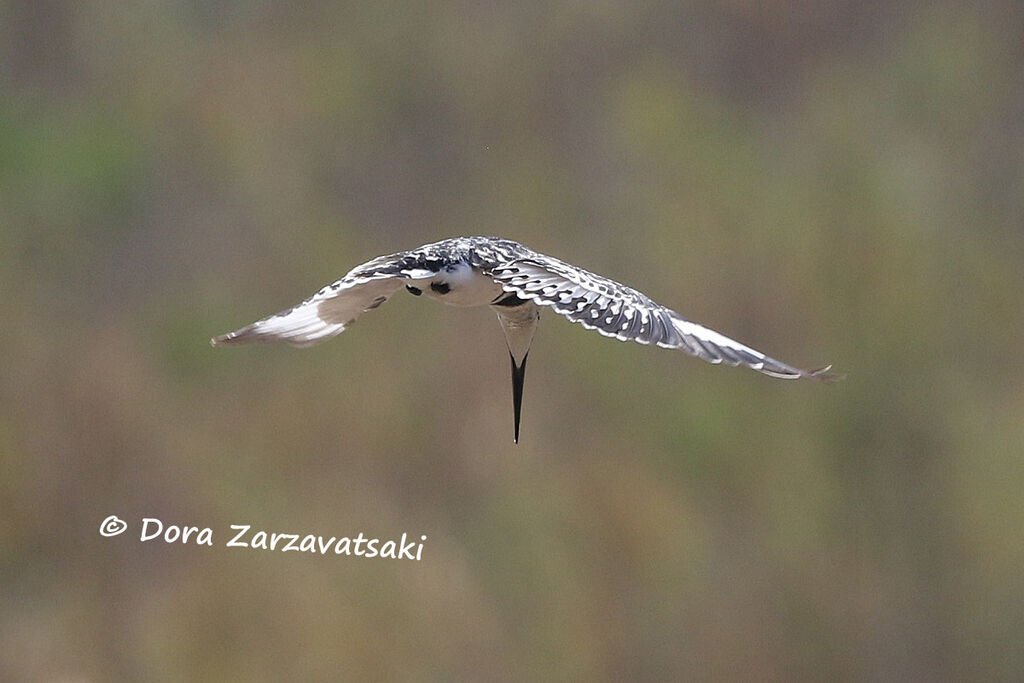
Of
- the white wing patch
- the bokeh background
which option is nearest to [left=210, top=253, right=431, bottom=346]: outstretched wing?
the white wing patch

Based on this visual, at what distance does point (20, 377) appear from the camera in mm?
1543

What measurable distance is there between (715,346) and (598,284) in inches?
3.2

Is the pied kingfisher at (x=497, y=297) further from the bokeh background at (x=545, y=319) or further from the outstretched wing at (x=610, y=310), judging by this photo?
the bokeh background at (x=545, y=319)

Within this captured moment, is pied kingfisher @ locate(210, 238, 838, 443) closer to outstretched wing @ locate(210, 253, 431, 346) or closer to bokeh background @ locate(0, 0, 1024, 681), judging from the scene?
outstretched wing @ locate(210, 253, 431, 346)

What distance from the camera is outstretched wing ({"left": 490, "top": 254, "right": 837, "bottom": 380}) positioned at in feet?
2.07

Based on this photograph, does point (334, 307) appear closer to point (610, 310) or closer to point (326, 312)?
point (326, 312)

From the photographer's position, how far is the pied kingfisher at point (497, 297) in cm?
63

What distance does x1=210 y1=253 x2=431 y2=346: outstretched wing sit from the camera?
0.63m

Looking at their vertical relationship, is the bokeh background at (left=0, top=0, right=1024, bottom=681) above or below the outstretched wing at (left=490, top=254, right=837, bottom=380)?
above

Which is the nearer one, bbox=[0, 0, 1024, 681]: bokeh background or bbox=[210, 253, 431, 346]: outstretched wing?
bbox=[210, 253, 431, 346]: outstretched wing

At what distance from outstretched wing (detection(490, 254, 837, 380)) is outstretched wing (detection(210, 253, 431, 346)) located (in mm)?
59

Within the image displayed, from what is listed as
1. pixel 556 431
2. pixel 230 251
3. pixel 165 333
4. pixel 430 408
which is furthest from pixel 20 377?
pixel 556 431

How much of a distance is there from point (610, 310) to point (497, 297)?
0.22ft

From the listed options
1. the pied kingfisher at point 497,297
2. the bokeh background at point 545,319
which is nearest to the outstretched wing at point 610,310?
the pied kingfisher at point 497,297
